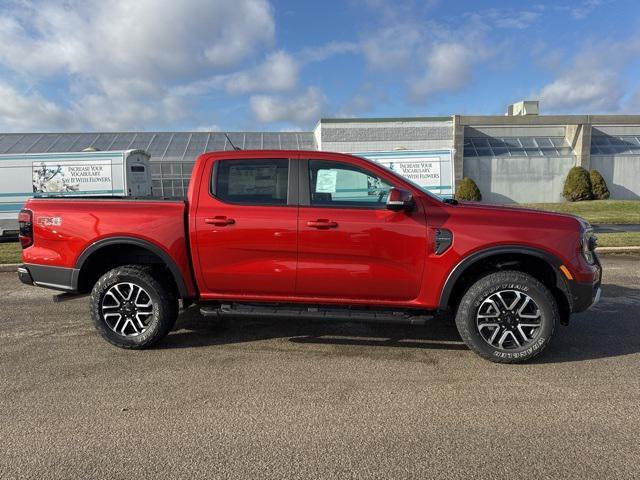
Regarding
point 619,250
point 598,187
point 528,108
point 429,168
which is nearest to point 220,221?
point 619,250

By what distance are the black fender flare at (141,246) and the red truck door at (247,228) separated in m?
0.20

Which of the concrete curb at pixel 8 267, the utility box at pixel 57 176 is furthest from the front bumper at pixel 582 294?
the utility box at pixel 57 176

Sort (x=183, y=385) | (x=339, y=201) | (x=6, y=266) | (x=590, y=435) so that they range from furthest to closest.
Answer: (x=6, y=266), (x=339, y=201), (x=183, y=385), (x=590, y=435)

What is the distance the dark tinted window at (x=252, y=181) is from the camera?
4.09 metres

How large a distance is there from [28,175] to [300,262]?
47.0ft

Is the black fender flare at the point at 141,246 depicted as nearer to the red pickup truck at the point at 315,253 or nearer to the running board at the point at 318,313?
the red pickup truck at the point at 315,253

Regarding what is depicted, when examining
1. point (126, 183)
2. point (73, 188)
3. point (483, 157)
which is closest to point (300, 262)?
point (126, 183)

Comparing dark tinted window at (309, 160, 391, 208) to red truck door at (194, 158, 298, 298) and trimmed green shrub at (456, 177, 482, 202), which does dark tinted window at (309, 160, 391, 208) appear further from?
trimmed green shrub at (456, 177, 482, 202)

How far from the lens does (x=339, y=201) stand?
4051mm

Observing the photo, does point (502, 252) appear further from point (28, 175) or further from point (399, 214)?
point (28, 175)

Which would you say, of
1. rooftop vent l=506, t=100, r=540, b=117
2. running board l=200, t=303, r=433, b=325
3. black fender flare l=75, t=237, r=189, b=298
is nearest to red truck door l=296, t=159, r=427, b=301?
running board l=200, t=303, r=433, b=325

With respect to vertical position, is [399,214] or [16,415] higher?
[399,214]

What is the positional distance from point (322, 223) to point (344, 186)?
1.55ft

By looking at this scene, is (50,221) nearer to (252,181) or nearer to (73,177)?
(252,181)
